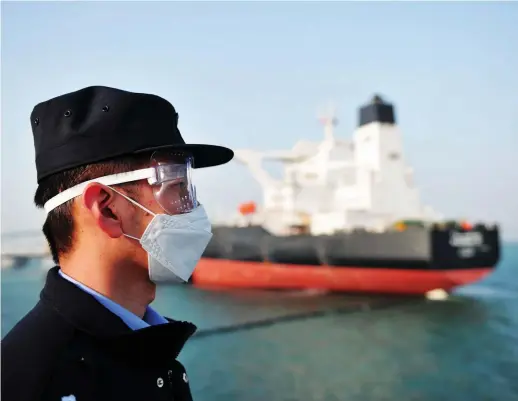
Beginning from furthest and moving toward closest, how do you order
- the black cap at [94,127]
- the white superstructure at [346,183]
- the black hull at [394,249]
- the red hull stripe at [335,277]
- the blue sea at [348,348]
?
the white superstructure at [346,183] < the red hull stripe at [335,277] < the black hull at [394,249] < the blue sea at [348,348] < the black cap at [94,127]

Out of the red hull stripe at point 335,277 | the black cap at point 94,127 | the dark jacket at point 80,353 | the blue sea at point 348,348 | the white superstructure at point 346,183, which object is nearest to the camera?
the dark jacket at point 80,353

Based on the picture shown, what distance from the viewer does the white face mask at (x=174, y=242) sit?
2.97ft

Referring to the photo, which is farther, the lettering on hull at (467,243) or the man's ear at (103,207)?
the lettering on hull at (467,243)

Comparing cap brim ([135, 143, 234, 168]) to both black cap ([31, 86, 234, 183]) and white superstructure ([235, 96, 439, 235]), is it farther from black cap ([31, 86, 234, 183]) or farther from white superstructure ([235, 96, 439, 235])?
white superstructure ([235, 96, 439, 235])

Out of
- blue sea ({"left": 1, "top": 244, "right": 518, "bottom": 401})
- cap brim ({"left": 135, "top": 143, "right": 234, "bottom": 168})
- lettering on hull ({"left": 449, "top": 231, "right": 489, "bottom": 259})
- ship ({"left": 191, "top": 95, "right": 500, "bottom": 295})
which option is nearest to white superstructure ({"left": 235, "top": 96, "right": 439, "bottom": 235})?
ship ({"left": 191, "top": 95, "right": 500, "bottom": 295})

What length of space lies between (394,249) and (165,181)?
38.8ft

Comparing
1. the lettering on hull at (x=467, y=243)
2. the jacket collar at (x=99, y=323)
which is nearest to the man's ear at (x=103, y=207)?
the jacket collar at (x=99, y=323)

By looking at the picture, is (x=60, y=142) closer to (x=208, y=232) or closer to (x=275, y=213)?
(x=208, y=232)

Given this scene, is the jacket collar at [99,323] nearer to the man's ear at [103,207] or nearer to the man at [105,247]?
the man at [105,247]

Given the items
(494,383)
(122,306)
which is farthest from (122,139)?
(494,383)

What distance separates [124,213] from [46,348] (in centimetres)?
26

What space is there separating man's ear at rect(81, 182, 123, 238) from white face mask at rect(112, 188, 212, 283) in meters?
0.03

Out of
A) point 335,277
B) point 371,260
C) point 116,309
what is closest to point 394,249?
point 371,260

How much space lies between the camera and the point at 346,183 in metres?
15.8
